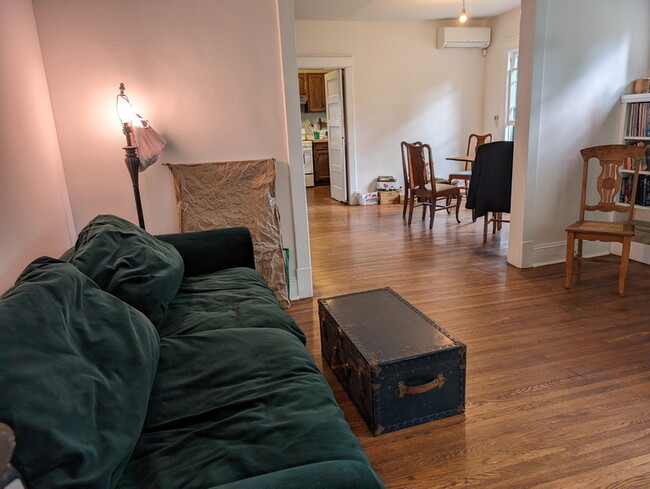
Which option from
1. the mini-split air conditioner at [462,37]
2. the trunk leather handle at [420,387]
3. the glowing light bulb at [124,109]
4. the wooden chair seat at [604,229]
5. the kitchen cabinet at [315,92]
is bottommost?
the trunk leather handle at [420,387]

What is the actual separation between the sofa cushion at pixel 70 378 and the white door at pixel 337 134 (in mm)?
5980

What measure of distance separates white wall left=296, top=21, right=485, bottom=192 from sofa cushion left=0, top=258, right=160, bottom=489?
19.7 ft

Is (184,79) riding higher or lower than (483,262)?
higher

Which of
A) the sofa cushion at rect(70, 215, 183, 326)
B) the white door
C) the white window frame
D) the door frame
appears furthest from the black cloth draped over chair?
the sofa cushion at rect(70, 215, 183, 326)

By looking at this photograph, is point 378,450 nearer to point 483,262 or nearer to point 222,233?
point 222,233

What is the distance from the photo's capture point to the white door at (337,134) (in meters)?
6.95

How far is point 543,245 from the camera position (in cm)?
389

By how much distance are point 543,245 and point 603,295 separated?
2.57ft

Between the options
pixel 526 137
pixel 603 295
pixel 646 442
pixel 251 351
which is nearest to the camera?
pixel 251 351

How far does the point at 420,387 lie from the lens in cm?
184

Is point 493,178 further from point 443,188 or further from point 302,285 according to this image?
point 302,285

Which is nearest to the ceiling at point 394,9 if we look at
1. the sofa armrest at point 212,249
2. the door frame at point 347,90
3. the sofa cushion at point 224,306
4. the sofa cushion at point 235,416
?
the door frame at point 347,90

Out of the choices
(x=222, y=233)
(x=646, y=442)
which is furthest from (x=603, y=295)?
(x=222, y=233)

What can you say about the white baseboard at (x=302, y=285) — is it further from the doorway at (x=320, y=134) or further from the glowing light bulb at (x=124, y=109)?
the doorway at (x=320, y=134)
